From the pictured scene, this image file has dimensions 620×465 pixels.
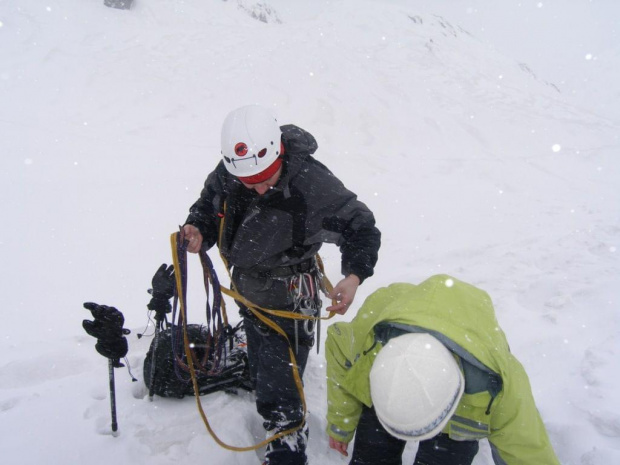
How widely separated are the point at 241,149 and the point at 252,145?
0.07m

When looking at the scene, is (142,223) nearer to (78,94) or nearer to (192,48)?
(78,94)

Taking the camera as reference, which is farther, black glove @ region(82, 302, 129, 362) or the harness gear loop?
the harness gear loop

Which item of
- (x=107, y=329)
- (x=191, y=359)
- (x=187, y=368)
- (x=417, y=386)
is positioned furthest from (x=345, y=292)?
(x=107, y=329)

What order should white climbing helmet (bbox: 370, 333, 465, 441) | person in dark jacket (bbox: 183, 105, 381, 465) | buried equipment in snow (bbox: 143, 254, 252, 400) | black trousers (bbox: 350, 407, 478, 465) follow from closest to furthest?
white climbing helmet (bbox: 370, 333, 465, 441), black trousers (bbox: 350, 407, 478, 465), person in dark jacket (bbox: 183, 105, 381, 465), buried equipment in snow (bbox: 143, 254, 252, 400)

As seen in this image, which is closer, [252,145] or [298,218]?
[252,145]

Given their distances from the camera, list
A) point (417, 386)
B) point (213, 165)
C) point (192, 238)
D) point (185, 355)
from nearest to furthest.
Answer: point (417, 386) < point (192, 238) < point (185, 355) < point (213, 165)

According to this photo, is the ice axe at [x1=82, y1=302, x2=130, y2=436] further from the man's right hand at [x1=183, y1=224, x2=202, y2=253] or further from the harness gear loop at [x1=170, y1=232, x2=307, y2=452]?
the man's right hand at [x1=183, y1=224, x2=202, y2=253]

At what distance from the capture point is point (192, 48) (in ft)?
59.2

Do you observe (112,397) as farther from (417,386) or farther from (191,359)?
(417,386)

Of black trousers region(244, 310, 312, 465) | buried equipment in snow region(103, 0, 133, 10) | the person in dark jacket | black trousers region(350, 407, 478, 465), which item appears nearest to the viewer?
black trousers region(350, 407, 478, 465)

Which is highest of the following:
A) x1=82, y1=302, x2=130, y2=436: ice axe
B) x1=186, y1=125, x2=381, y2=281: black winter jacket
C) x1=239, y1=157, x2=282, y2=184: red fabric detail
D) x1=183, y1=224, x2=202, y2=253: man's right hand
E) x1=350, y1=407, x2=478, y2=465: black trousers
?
x1=239, y1=157, x2=282, y2=184: red fabric detail

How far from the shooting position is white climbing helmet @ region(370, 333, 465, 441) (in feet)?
6.25

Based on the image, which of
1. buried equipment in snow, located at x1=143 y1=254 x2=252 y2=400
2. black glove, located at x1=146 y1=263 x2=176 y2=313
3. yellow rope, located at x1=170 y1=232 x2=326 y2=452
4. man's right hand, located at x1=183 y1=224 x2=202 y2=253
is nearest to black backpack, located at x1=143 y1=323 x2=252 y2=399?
buried equipment in snow, located at x1=143 y1=254 x2=252 y2=400

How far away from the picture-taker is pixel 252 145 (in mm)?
2496
